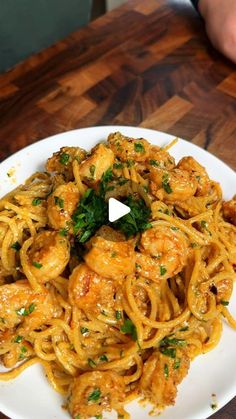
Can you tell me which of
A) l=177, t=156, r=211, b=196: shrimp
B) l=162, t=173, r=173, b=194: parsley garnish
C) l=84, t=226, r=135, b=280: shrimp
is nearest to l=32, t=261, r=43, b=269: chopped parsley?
l=84, t=226, r=135, b=280: shrimp

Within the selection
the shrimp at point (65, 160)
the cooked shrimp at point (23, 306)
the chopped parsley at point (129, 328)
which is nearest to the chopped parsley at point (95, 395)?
the chopped parsley at point (129, 328)

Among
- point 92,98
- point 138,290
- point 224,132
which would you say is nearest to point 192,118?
point 224,132

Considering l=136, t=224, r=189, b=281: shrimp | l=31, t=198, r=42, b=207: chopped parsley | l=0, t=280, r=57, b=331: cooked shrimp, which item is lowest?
l=0, t=280, r=57, b=331: cooked shrimp

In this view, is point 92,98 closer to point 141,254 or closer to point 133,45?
point 133,45

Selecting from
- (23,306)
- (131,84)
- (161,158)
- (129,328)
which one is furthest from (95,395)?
(131,84)

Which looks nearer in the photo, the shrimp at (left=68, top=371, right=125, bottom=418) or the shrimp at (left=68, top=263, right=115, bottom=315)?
the shrimp at (left=68, top=371, right=125, bottom=418)

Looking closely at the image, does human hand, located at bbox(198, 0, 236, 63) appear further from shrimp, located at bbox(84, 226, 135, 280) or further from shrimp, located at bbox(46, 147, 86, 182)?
shrimp, located at bbox(84, 226, 135, 280)

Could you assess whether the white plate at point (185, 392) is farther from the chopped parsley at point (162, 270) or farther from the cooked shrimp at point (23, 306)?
the chopped parsley at point (162, 270)
